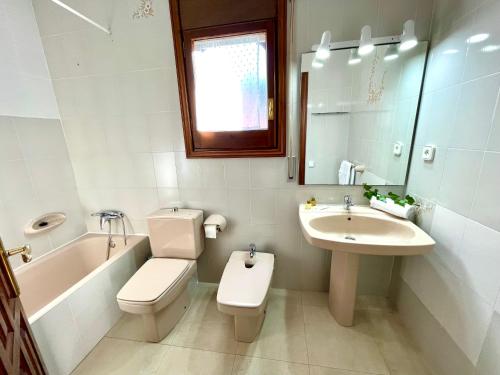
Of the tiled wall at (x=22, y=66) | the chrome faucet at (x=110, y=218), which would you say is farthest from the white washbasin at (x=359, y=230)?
the tiled wall at (x=22, y=66)

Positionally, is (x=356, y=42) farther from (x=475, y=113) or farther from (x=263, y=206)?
(x=263, y=206)

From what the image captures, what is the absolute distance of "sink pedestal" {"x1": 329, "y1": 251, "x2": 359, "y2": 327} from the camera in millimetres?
1365

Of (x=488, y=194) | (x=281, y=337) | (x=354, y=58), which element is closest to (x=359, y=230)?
(x=488, y=194)

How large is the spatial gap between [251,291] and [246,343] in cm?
41

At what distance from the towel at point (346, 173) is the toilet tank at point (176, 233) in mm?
1084

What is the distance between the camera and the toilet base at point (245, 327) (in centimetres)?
131

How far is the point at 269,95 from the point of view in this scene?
1437 mm

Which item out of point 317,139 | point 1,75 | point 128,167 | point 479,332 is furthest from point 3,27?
point 479,332

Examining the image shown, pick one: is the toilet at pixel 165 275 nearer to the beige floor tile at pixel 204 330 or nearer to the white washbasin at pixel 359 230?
the beige floor tile at pixel 204 330

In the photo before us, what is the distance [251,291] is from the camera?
1.24m

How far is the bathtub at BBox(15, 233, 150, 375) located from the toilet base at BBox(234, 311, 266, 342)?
93 cm

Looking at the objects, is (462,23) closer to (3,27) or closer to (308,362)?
(308,362)

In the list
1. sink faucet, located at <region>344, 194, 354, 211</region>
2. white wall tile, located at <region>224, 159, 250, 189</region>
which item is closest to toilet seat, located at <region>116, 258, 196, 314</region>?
white wall tile, located at <region>224, 159, 250, 189</region>

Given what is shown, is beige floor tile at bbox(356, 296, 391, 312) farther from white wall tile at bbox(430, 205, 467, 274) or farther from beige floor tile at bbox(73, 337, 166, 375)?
beige floor tile at bbox(73, 337, 166, 375)
